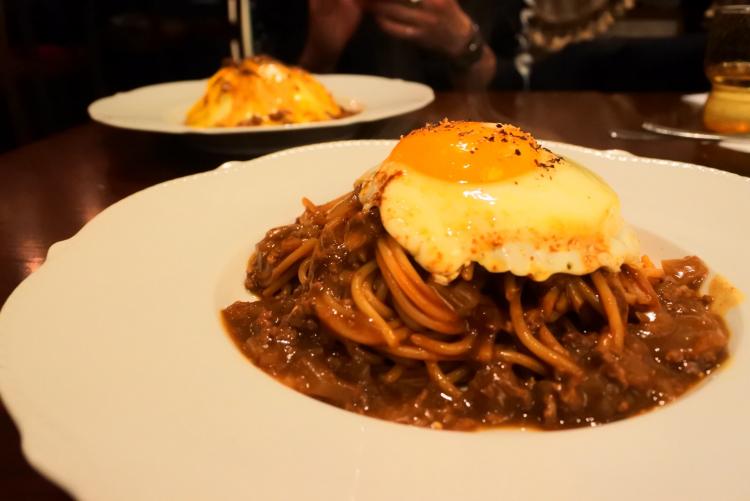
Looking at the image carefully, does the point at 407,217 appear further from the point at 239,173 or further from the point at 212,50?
the point at 212,50

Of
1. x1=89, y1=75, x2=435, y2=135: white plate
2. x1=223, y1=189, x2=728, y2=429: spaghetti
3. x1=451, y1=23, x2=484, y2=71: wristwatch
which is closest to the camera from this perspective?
x1=223, y1=189, x2=728, y2=429: spaghetti

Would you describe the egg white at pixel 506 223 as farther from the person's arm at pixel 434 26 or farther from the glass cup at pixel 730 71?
the person's arm at pixel 434 26

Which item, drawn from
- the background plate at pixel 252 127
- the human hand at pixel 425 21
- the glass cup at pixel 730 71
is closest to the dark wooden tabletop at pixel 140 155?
the background plate at pixel 252 127

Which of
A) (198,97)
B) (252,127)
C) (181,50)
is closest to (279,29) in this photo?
(181,50)

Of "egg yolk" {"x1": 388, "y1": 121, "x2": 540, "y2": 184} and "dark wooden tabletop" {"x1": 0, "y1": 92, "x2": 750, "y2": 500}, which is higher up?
"egg yolk" {"x1": 388, "y1": 121, "x2": 540, "y2": 184}

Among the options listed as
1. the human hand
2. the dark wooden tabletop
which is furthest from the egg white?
the human hand

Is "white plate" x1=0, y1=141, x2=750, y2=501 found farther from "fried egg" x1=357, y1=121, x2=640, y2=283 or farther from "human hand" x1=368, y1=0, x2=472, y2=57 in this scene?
"human hand" x1=368, y1=0, x2=472, y2=57

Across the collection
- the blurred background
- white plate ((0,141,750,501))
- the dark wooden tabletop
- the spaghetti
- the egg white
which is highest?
the egg white
